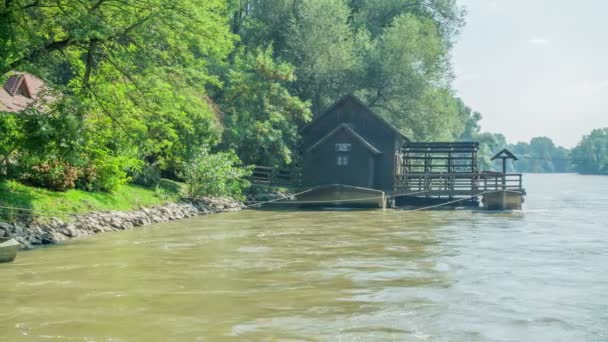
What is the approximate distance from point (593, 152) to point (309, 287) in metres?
173

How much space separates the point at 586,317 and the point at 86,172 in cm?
2091

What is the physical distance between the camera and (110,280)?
1488cm

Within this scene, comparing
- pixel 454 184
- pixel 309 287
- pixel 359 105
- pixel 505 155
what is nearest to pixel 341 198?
pixel 359 105

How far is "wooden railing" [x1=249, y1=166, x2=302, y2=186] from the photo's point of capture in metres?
44.1

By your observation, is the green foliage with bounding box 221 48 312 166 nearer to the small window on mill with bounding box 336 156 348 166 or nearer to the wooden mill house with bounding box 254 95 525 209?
the wooden mill house with bounding box 254 95 525 209

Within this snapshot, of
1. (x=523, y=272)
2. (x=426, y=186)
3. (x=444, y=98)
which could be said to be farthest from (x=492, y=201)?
(x=523, y=272)

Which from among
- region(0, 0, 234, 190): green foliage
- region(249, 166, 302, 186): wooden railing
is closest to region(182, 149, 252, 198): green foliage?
region(249, 166, 302, 186): wooden railing

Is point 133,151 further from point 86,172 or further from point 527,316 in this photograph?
point 527,316

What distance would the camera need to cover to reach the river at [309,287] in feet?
35.1

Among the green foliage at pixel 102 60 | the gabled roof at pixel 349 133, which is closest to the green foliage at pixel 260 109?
the gabled roof at pixel 349 133

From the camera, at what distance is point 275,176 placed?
46844 mm

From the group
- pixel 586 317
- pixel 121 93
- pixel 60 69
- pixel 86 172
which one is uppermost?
pixel 60 69

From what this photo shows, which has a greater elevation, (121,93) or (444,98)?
(444,98)

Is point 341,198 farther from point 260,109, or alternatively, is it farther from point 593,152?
point 593,152
